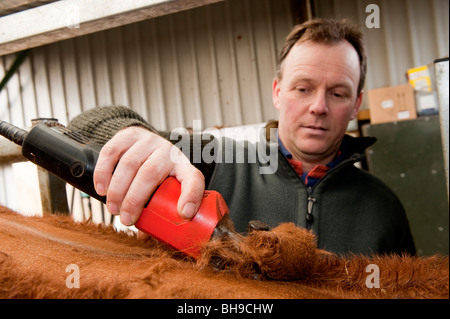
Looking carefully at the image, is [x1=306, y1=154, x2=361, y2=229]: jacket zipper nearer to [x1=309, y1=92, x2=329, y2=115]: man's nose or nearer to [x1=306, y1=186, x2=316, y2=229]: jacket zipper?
[x1=306, y1=186, x2=316, y2=229]: jacket zipper

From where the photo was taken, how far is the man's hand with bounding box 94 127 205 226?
521 mm

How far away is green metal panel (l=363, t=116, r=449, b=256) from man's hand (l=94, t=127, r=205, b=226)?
2549 mm

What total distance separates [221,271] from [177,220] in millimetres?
107

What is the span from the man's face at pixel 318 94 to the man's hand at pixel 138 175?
830 millimetres

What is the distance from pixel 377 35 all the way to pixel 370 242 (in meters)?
2.74

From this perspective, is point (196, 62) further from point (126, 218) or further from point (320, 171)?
point (126, 218)

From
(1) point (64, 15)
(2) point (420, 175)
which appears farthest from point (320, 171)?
(2) point (420, 175)

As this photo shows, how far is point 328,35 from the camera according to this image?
52.4 inches

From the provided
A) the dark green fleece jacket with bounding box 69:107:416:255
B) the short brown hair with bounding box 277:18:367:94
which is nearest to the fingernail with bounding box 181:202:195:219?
the dark green fleece jacket with bounding box 69:107:416:255

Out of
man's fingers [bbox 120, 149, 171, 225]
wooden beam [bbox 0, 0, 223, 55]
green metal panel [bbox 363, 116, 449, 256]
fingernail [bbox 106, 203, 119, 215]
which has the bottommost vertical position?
green metal panel [bbox 363, 116, 449, 256]

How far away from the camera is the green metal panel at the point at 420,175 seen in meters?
2.60

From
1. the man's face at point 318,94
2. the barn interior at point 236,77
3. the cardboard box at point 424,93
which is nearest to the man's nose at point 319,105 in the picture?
the man's face at point 318,94
